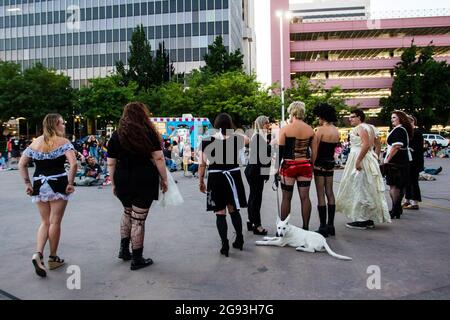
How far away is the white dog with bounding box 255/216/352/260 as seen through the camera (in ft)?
17.5

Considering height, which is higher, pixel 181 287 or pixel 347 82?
pixel 347 82

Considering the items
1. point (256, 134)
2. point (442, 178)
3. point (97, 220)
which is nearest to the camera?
point (256, 134)

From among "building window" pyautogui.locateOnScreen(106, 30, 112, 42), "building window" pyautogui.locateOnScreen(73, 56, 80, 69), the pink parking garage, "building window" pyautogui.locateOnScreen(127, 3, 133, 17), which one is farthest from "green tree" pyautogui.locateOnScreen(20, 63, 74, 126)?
the pink parking garage

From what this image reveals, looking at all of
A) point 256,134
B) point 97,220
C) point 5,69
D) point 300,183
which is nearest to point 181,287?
point 300,183

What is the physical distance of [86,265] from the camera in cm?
495

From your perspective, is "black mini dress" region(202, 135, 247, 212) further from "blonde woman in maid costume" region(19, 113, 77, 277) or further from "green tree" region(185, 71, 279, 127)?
"green tree" region(185, 71, 279, 127)

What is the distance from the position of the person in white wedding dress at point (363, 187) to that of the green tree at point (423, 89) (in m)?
47.4

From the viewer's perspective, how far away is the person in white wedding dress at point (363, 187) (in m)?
6.67

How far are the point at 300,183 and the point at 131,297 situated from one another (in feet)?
9.79

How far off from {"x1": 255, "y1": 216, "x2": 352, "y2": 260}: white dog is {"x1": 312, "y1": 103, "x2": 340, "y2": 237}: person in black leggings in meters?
0.85

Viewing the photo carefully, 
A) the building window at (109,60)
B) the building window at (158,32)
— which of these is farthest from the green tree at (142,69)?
the building window at (109,60)

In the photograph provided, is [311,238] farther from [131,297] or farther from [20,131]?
[20,131]

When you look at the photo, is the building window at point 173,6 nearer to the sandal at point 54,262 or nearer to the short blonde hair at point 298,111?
the short blonde hair at point 298,111

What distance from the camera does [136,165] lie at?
4.77 meters
